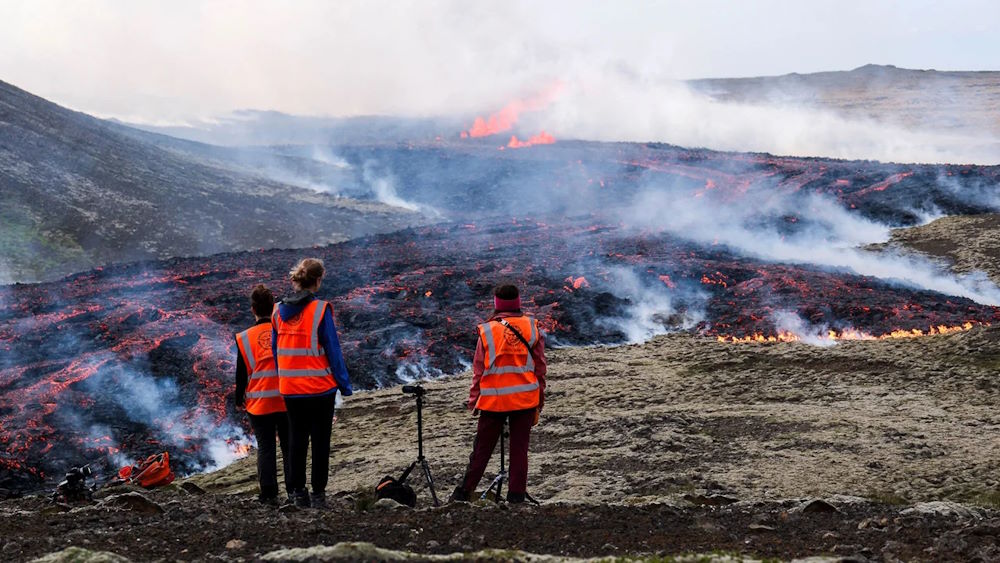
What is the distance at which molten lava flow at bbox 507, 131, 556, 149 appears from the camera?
6675cm

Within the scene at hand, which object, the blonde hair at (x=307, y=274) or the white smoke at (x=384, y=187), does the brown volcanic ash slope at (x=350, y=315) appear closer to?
the blonde hair at (x=307, y=274)

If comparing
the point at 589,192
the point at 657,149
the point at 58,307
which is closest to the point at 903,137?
the point at 657,149

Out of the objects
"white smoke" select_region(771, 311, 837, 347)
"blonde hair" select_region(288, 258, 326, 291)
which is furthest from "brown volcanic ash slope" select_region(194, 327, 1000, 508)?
"blonde hair" select_region(288, 258, 326, 291)

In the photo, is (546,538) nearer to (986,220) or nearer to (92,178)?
(986,220)

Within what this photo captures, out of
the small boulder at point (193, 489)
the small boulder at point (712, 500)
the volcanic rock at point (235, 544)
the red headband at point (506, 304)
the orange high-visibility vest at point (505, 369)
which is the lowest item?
the small boulder at point (193, 489)

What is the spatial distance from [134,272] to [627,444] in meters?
20.7

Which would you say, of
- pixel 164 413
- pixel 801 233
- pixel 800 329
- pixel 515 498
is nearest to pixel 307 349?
pixel 515 498

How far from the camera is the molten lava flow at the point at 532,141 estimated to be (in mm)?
66750

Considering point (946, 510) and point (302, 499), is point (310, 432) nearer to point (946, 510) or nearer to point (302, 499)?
point (302, 499)

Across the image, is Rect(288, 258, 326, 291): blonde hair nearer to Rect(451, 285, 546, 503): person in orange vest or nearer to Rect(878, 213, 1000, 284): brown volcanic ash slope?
Rect(451, 285, 546, 503): person in orange vest

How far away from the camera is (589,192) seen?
156 feet

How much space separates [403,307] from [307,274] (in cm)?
1514

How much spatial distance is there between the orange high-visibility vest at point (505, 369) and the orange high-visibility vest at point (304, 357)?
4.07ft

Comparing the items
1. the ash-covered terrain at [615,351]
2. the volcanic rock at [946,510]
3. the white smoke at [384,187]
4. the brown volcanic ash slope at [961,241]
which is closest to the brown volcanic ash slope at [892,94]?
the ash-covered terrain at [615,351]
